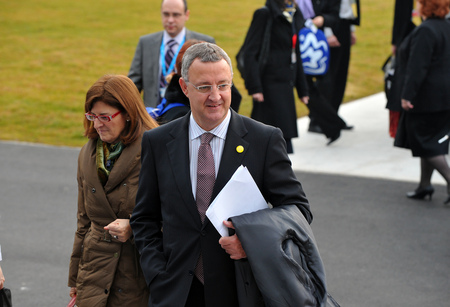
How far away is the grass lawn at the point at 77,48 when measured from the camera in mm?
12461

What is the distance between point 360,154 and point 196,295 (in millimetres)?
6825

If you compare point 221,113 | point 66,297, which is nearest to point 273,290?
point 221,113

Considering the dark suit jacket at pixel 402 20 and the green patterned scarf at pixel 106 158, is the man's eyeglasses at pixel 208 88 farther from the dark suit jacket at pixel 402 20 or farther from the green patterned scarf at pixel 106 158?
the dark suit jacket at pixel 402 20

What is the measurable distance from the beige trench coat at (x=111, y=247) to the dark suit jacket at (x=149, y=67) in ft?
10.6

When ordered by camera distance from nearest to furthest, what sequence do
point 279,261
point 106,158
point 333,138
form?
1. point 279,261
2. point 106,158
3. point 333,138

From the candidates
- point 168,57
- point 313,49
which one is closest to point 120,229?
point 168,57

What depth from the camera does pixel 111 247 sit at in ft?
13.1

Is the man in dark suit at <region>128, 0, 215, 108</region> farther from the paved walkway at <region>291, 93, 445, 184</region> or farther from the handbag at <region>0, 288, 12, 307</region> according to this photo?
the handbag at <region>0, 288, 12, 307</region>

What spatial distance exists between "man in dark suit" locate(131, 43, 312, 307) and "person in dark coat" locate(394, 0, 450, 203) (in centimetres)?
475

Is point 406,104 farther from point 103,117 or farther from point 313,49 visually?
point 103,117

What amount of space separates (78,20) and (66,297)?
15.7 metres

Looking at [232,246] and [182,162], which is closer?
[232,246]

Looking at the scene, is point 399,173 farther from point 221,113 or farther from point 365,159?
point 221,113

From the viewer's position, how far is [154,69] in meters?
7.27
